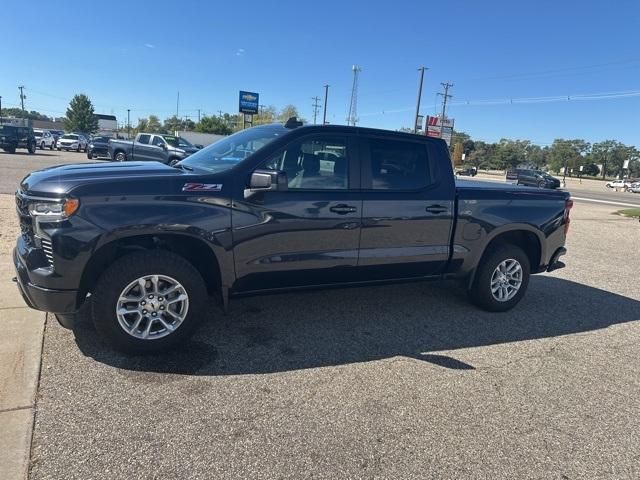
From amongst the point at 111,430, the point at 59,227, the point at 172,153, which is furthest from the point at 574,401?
the point at 172,153

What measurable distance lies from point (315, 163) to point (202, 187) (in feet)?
3.41

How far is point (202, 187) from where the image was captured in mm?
3625

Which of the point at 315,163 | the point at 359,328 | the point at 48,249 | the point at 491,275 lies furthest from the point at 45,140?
the point at 491,275

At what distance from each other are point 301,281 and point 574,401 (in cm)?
231

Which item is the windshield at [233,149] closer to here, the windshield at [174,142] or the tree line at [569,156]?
the windshield at [174,142]

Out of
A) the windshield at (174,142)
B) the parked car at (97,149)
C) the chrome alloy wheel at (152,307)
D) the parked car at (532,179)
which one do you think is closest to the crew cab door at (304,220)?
the chrome alloy wheel at (152,307)

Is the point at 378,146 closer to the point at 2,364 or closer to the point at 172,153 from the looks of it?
the point at 2,364

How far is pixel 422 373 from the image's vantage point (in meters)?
3.72

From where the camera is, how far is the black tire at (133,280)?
11.3ft

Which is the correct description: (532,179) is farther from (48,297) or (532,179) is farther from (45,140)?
(45,140)

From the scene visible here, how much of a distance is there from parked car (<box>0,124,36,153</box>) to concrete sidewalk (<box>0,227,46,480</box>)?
100ft

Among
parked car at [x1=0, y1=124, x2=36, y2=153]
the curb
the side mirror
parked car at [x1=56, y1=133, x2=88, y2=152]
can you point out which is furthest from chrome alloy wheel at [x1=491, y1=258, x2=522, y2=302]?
parked car at [x1=56, y1=133, x2=88, y2=152]

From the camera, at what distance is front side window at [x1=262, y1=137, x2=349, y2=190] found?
401 cm

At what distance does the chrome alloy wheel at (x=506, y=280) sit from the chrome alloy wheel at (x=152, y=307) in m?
3.30
